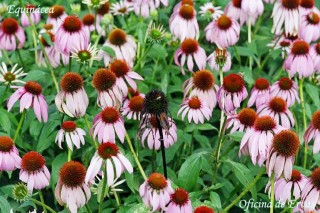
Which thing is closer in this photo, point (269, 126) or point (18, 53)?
Result: point (269, 126)

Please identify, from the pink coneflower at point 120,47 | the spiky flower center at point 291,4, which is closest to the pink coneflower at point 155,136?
the pink coneflower at point 120,47

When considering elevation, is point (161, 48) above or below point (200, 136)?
above

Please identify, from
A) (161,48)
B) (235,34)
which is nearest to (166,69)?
(161,48)

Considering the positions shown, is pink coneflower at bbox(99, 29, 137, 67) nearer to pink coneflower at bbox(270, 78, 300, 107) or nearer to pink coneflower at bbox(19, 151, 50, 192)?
pink coneflower at bbox(270, 78, 300, 107)

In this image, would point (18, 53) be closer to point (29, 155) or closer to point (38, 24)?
point (38, 24)

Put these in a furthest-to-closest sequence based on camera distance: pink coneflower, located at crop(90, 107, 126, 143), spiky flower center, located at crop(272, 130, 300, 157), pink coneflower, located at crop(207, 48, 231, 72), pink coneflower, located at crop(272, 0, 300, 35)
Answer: pink coneflower, located at crop(272, 0, 300, 35), pink coneflower, located at crop(207, 48, 231, 72), pink coneflower, located at crop(90, 107, 126, 143), spiky flower center, located at crop(272, 130, 300, 157)

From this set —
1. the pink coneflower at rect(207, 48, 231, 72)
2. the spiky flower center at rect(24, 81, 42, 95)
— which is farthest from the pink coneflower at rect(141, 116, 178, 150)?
the spiky flower center at rect(24, 81, 42, 95)

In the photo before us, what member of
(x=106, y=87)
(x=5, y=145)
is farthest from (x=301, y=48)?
(x=5, y=145)
